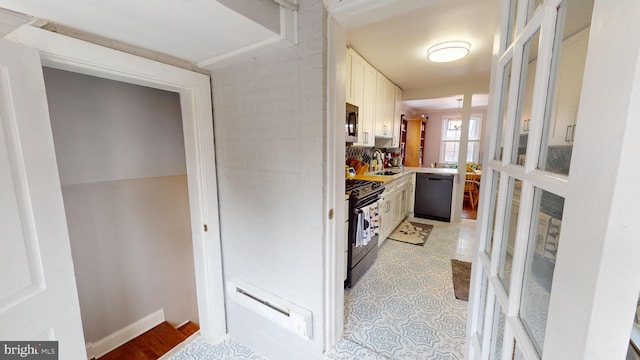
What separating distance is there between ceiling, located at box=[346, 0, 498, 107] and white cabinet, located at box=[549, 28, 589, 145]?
790 mm

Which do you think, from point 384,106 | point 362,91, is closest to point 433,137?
point 384,106

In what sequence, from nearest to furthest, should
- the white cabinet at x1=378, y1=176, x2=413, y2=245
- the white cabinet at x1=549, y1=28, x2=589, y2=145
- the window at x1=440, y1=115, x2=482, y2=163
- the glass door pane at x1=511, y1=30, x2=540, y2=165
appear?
the white cabinet at x1=549, y1=28, x2=589, y2=145, the glass door pane at x1=511, y1=30, x2=540, y2=165, the white cabinet at x1=378, y1=176, x2=413, y2=245, the window at x1=440, y1=115, x2=482, y2=163

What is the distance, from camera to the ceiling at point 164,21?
91 centimetres

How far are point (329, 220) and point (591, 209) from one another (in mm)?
1101

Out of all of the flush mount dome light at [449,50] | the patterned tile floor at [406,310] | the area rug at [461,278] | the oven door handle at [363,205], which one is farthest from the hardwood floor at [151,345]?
the flush mount dome light at [449,50]

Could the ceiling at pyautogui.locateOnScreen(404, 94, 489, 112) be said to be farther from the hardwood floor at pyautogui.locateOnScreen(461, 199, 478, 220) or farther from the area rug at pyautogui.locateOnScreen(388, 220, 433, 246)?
the area rug at pyautogui.locateOnScreen(388, 220, 433, 246)

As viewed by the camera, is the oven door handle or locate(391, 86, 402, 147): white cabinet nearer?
the oven door handle

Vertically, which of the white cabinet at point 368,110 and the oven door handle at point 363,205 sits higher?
the white cabinet at point 368,110

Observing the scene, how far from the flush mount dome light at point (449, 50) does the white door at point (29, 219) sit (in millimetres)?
2881

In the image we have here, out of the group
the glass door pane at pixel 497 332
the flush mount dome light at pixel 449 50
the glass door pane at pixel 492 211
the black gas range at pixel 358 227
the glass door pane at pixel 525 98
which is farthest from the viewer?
the flush mount dome light at pixel 449 50

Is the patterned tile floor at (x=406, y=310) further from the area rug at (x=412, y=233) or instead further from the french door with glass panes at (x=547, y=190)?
the french door with glass panes at (x=547, y=190)

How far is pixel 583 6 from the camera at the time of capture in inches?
17.7

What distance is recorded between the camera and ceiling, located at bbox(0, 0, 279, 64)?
0.91 meters

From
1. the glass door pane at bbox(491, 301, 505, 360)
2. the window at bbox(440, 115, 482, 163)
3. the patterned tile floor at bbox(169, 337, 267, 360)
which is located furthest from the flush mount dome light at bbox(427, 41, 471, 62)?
the window at bbox(440, 115, 482, 163)
